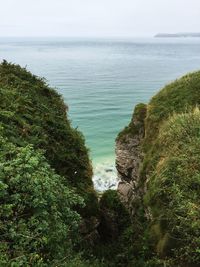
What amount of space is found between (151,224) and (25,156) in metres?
5.59

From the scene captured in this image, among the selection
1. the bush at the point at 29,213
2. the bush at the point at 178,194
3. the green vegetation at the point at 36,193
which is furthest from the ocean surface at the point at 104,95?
the bush at the point at 29,213

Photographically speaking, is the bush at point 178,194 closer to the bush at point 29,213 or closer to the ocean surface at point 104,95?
the bush at point 29,213

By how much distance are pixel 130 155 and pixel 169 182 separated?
326 inches

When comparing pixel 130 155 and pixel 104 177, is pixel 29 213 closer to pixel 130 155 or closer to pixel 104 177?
pixel 130 155

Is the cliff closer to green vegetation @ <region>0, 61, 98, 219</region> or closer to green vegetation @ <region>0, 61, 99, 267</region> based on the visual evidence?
green vegetation @ <region>0, 61, 99, 267</region>

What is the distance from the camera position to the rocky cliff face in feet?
65.1

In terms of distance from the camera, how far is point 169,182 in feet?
41.3

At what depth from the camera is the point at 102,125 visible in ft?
145

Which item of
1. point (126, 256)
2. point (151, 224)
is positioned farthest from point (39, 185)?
point (126, 256)

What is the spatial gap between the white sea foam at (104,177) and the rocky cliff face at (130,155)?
654 centimetres

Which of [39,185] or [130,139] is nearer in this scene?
[39,185]

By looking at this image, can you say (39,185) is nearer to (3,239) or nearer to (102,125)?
(3,239)

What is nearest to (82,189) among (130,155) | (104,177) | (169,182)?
(169,182)

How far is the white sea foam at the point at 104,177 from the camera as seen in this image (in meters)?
28.7
